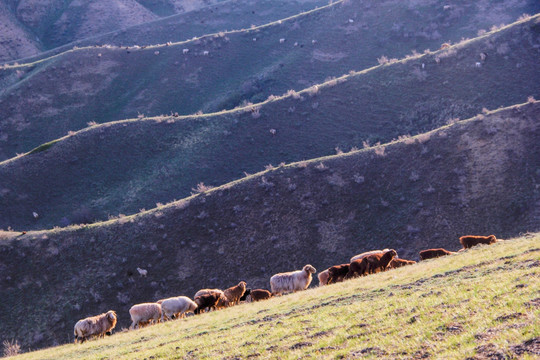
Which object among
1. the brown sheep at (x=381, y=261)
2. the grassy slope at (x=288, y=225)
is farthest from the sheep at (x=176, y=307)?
the grassy slope at (x=288, y=225)

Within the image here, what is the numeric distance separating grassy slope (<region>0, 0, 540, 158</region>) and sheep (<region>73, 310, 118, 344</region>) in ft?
163

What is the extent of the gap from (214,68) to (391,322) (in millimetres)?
71325

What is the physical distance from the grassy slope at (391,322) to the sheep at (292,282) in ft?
17.7

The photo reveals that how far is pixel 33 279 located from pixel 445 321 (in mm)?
33170

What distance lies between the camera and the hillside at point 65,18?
4707 inches

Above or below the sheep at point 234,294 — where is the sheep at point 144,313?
above

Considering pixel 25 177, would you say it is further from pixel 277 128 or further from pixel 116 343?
pixel 116 343

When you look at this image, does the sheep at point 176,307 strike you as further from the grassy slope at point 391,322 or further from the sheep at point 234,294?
the grassy slope at point 391,322

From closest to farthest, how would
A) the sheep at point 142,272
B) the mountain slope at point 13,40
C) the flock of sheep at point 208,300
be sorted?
the flock of sheep at point 208,300 < the sheep at point 142,272 < the mountain slope at point 13,40

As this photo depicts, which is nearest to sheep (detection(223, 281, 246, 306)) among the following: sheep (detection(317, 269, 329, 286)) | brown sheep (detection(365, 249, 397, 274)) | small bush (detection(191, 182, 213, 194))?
sheep (detection(317, 269, 329, 286))

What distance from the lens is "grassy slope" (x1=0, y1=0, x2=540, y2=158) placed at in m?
72.2

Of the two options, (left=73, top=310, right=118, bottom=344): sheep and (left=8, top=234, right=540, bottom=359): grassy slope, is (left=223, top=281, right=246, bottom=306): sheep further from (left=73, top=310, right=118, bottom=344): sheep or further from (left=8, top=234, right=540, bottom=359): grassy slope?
(left=73, top=310, right=118, bottom=344): sheep

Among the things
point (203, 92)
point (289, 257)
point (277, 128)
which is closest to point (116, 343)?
point (289, 257)

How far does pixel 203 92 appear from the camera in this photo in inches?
3004
